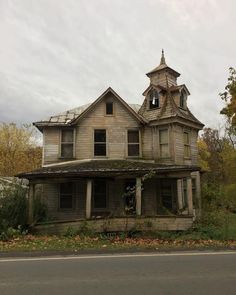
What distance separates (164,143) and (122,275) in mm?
15233

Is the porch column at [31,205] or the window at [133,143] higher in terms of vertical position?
the window at [133,143]

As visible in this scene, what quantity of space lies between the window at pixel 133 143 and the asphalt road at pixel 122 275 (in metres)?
12.4

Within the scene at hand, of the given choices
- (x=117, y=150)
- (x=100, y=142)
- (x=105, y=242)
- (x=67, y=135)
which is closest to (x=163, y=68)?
(x=117, y=150)

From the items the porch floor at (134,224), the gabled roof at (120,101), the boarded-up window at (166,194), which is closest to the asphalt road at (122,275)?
the porch floor at (134,224)

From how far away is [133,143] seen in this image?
2339 cm

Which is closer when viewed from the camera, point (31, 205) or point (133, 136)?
point (31, 205)

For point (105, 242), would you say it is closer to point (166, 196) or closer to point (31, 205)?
point (31, 205)

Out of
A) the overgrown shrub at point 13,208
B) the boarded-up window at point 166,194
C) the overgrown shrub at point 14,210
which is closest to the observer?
the overgrown shrub at point 14,210

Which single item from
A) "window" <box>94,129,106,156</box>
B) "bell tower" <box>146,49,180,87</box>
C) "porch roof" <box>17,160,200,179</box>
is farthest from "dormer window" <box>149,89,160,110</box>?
"porch roof" <box>17,160,200,179</box>

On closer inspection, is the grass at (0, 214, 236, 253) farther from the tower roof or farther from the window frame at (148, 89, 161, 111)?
the tower roof

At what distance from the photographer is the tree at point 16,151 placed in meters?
44.0

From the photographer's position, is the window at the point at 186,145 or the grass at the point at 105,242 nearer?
the grass at the point at 105,242

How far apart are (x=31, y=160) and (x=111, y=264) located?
3688 centimetres

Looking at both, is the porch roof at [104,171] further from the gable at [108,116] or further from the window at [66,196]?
the gable at [108,116]
